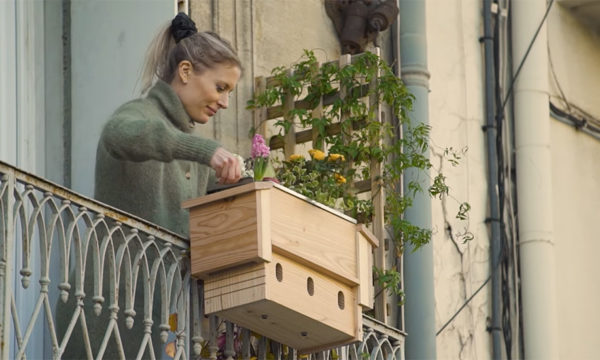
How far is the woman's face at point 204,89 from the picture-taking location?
23.4 feet

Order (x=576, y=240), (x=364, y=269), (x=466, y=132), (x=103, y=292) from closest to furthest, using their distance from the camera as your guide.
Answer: (x=103, y=292), (x=364, y=269), (x=466, y=132), (x=576, y=240)

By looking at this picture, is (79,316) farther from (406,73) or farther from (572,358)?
(572,358)

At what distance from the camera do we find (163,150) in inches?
264

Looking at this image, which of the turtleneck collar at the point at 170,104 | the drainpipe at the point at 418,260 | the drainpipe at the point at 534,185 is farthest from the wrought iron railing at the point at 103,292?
the drainpipe at the point at 534,185

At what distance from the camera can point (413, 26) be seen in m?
10.2

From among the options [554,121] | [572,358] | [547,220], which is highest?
[554,121]

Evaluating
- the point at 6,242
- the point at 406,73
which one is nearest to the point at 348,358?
→ the point at 6,242

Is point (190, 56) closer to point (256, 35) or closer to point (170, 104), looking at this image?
point (170, 104)

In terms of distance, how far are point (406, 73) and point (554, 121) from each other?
1.78 metres

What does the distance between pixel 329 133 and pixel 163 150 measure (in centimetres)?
252

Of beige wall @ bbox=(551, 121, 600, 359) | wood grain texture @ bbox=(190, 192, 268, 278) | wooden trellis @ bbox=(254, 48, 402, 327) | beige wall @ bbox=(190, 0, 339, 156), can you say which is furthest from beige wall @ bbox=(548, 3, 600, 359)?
wood grain texture @ bbox=(190, 192, 268, 278)

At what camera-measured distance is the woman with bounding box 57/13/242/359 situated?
22.0 feet

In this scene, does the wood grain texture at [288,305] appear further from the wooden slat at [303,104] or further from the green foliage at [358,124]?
the wooden slat at [303,104]

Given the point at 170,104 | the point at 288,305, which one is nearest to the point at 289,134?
the point at 170,104
